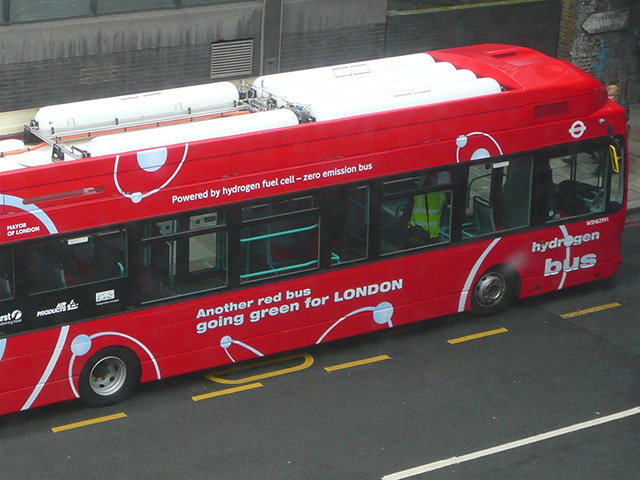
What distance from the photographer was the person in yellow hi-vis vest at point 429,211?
1286cm

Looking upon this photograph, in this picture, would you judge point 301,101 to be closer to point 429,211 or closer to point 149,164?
point 429,211

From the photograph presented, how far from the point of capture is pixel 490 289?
13.9 m

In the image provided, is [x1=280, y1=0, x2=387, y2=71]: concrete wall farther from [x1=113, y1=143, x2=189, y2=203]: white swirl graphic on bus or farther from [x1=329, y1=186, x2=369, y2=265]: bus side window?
[x1=113, y1=143, x2=189, y2=203]: white swirl graphic on bus

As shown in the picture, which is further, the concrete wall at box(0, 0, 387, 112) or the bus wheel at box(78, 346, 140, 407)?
the concrete wall at box(0, 0, 387, 112)

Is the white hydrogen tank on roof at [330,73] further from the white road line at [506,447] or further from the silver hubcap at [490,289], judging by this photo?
the white road line at [506,447]

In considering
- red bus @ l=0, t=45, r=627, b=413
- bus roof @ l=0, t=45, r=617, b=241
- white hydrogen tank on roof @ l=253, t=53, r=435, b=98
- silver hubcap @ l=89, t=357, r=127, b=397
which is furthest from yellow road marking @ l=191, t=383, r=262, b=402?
white hydrogen tank on roof @ l=253, t=53, r=435, b=98

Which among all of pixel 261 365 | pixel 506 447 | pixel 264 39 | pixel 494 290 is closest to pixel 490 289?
pixel 494 290

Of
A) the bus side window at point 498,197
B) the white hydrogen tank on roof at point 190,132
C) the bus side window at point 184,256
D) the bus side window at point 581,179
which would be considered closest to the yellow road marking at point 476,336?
the bus side window at point 498,197

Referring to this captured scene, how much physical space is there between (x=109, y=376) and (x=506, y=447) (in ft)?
13.4

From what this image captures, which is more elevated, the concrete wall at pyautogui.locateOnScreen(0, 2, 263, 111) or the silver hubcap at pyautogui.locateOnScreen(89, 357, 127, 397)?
the concrete wall at pyautogui.locateOnScreen(0, 2, 263, 111)

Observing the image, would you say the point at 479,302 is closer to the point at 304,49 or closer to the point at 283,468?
the point at 283,468

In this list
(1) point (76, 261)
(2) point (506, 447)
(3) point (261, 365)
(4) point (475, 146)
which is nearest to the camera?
(1) point (76, 261)

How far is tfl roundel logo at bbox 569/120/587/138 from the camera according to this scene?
13586 mm

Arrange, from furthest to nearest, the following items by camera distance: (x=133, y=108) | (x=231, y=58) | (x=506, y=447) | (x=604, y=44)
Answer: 1. (x=604, y=44)
2. (x=231, y=58)
3. (x=133, y=108)
4. (x=506, y=447)
